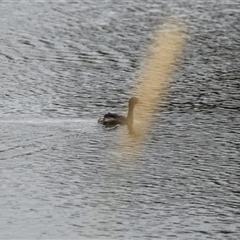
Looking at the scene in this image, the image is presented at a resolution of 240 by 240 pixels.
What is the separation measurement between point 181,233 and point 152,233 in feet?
1.58

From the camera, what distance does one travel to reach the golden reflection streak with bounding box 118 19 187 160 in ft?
82.3

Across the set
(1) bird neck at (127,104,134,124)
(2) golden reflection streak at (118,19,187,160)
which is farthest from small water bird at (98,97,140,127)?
(2) golden reflection streak at (118,19,187,160)

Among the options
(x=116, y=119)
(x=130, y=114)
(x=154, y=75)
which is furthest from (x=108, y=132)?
(x=154, y=75)

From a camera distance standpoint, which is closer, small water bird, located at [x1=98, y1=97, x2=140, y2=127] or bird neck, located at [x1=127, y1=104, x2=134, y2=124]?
small water bird, located at [x1=98, y1=97, x2=140, y2=127]

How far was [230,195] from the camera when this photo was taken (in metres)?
20.9

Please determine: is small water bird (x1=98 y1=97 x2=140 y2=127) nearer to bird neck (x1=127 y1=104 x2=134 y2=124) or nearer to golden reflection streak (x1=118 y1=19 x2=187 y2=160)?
bird neck (x1=127 y1=104 x2=134 y2=124)

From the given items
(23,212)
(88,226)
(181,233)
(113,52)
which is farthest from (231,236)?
(113,52)

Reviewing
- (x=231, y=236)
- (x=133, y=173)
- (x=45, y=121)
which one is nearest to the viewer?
(x=231, y=236)

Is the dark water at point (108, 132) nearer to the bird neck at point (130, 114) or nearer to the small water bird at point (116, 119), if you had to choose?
the small water bird at point (116, 119)

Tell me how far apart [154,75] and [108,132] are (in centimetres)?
598

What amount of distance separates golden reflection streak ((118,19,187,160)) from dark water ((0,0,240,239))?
294 millimetres

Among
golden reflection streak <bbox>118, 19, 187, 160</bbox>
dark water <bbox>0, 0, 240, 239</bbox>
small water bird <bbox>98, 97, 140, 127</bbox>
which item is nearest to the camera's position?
dark water <bbox>0, 0, 240, 239</bbox>

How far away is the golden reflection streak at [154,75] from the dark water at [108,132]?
294 millimetres

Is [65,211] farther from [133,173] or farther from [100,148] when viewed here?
[100,148]
